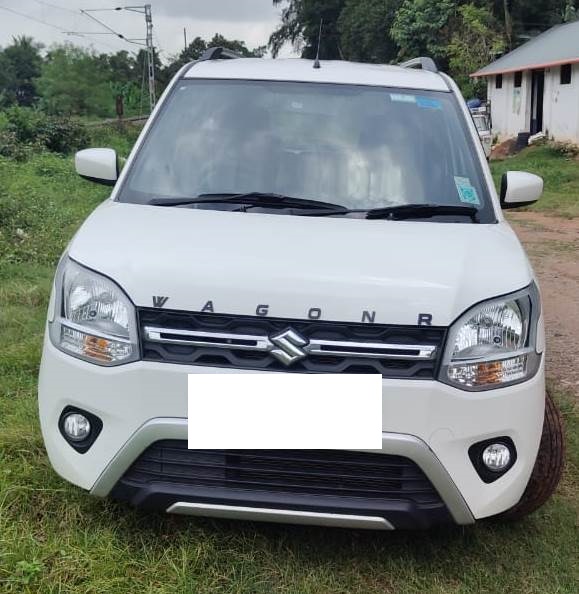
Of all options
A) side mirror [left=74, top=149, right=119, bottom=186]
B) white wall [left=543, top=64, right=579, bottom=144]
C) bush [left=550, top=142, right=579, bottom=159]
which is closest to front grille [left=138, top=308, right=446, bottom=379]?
side mirror [left=74, top=149, right=119, bottom=186]

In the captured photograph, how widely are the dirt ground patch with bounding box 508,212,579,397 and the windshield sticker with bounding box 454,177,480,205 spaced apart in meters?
1.89

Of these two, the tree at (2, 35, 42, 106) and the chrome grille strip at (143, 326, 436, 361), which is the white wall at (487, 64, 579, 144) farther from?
the tree at (2, 35, 42, 106)

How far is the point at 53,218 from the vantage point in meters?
9.30

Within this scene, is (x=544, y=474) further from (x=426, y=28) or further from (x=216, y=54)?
(x=426, y=28)

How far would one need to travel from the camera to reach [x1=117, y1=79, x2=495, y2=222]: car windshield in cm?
314

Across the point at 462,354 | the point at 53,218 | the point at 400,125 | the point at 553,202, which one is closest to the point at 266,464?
the point at 462,354

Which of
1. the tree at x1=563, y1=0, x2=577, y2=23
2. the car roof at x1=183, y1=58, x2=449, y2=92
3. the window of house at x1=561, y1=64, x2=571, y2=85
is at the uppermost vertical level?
the tree at x1=563, y1=0, x2=577, y2=23

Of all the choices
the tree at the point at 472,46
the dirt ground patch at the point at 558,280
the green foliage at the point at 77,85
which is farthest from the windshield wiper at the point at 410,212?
the green foliage at the point at 77,85

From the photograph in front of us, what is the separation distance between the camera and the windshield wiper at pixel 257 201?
3.02m

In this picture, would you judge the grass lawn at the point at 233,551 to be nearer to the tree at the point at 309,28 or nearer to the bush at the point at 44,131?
the bush at the point at 44,131

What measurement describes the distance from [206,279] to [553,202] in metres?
13.2

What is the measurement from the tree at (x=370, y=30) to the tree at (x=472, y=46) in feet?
29.8

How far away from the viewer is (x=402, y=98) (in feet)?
11.6

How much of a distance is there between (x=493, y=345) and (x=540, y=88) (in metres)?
26.2
